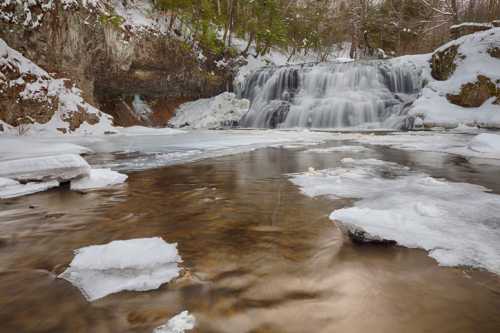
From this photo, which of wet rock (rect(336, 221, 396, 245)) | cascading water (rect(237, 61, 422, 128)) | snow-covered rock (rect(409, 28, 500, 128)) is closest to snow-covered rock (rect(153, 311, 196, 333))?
wet rock (rect(336, 221, 396, 245))

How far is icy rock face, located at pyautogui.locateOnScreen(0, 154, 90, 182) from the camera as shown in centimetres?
340

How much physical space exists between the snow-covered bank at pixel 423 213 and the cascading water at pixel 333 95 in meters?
9.77

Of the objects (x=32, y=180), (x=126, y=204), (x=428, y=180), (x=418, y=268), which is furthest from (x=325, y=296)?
(x=32, y=180)

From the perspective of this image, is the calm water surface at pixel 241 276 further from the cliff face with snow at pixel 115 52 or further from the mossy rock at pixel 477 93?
the mossy rock at pixel 477 93

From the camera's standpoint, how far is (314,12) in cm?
2423

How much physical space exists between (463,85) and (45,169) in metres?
13.5

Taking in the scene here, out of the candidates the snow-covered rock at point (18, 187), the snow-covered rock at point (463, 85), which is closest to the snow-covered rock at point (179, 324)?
the snow-covered rock at point (18, 187)

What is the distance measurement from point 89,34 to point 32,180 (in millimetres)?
9187

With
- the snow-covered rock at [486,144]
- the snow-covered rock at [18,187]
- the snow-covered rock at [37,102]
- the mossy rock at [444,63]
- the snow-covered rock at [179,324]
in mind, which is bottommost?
the snow-covered rock at [179,324]

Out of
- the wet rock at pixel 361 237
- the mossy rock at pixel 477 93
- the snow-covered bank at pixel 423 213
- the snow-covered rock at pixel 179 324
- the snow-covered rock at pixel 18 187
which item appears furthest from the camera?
the mossy rock at pixel 477 93

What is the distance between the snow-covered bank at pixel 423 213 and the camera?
66.4 inches

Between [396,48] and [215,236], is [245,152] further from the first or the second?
[396,48]

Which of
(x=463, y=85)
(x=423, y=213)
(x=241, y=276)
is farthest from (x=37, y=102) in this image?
(x=463, y=85)

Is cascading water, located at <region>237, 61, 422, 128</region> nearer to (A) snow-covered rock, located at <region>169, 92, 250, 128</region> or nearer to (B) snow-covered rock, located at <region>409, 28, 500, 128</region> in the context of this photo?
(A) snow-covered rock, located at <region>169, 92, 250, 128</region>
